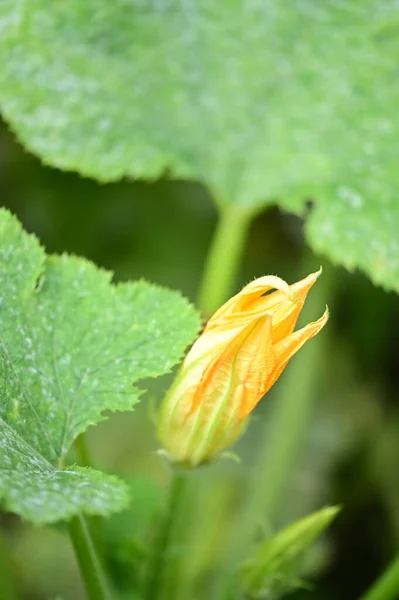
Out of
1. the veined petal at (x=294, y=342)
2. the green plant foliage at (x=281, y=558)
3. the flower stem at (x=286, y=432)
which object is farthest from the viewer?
the flower stem at (x=286, y=432)

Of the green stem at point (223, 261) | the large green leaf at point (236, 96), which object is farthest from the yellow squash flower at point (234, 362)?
the large green leaf at point (236, 96)

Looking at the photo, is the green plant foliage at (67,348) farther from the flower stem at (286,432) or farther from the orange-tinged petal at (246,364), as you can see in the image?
the flower stem at (286,432)

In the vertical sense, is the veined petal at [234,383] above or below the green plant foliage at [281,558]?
above

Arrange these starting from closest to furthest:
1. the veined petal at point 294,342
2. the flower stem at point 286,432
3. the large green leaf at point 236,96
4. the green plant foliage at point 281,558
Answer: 1. the veined petal at point 294,342
2. the green plant foliage at point 281,558
3. the large green leaf at point 236,96
4. the flower stem at point 286,432

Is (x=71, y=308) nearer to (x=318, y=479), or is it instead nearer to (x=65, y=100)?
(x=65, y=100)

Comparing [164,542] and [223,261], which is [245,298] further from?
[223,261]

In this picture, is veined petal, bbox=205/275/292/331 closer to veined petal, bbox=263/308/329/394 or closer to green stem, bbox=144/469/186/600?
veined petal, bbox=263/308/329/394

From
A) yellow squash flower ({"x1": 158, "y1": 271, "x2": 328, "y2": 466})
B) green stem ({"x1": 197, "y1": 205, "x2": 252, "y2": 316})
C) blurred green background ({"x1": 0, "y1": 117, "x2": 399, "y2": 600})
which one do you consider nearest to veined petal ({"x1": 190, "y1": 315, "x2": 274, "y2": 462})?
yellow squash flower ({"x1": 158, "y1": 271, "x2": 328, "y2": 466})
